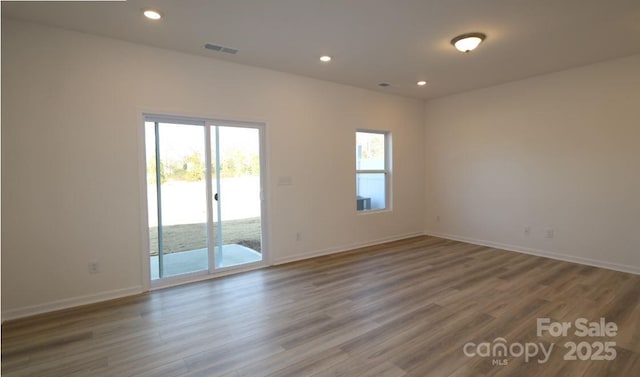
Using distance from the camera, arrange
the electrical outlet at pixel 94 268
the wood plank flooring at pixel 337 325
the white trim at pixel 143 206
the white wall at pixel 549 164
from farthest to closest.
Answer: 1. the white wall at pixel 549 164
2. the white trim at pixel 143 206
3. the electrical outlet at pixel 94 268
4. the wood plank flooring at pixel 337 325

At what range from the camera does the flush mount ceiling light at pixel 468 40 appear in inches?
128

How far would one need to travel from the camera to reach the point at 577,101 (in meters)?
4.39

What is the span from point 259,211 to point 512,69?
420cm

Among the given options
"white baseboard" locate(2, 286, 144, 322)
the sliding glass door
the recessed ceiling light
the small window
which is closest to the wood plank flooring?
"white baseboard" locate(2, 286, 144, 322)

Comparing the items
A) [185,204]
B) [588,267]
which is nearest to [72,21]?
[185,204]

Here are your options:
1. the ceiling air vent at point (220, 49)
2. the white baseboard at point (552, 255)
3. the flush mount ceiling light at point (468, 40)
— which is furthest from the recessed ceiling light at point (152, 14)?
the white baseboard at point (552, 255)

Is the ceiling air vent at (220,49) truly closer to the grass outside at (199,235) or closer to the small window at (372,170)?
the grass outside at (199,235)

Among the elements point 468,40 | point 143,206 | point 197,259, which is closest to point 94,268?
point 143,206

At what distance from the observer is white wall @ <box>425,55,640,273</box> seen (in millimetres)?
4055

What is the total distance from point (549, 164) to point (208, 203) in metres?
A: 5.07

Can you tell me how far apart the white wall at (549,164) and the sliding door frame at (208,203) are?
3.74 meters

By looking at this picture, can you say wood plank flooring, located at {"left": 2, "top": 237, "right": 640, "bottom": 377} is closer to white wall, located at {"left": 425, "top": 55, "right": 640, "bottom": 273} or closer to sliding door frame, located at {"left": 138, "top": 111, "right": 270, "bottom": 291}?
sliding door frame, located at {"left": 138, "top": 111, "right": 270, "bottom": 291}

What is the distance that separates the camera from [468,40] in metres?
3.28

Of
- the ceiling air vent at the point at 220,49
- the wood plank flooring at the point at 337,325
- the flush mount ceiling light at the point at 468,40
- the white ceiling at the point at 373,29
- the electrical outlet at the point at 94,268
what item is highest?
the ceiling air vent at the point at 220,49
